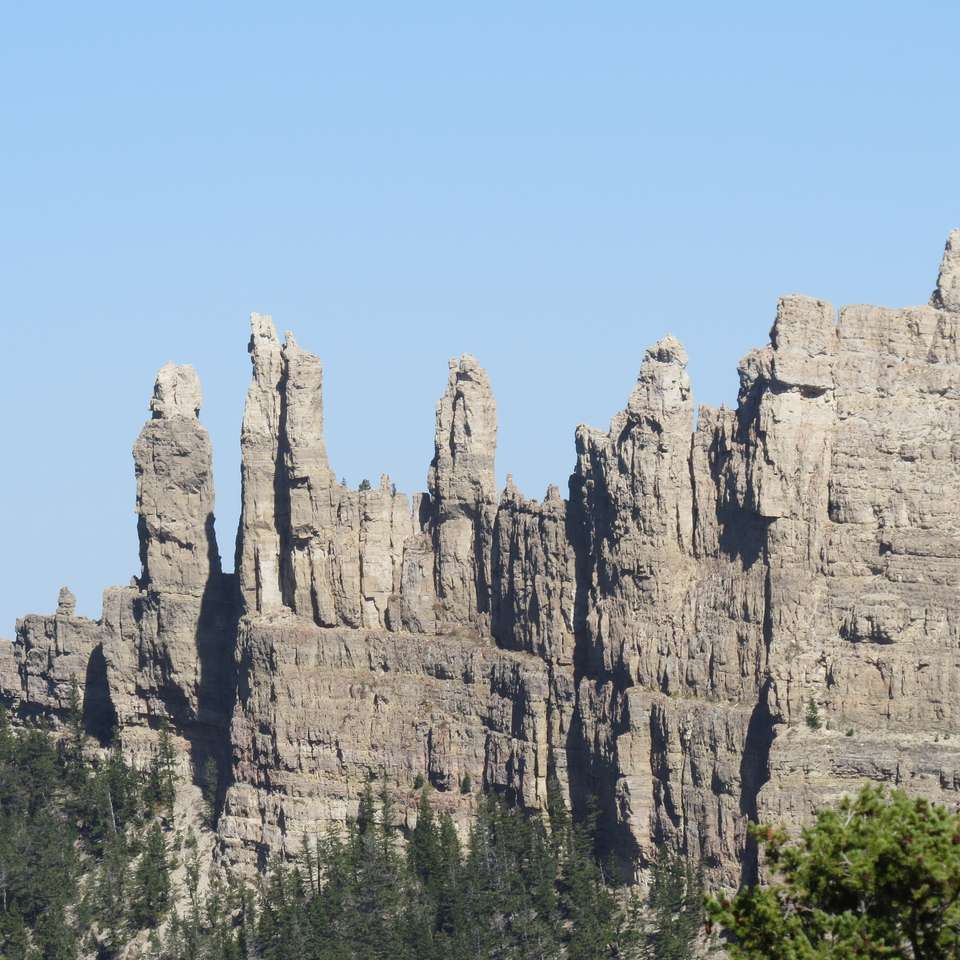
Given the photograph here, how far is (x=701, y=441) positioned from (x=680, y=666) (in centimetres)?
898

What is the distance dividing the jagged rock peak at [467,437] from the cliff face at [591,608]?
0.13 metres

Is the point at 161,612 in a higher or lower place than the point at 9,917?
higher

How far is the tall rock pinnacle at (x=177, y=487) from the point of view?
497ft

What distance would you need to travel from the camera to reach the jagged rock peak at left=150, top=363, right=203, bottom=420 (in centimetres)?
15175

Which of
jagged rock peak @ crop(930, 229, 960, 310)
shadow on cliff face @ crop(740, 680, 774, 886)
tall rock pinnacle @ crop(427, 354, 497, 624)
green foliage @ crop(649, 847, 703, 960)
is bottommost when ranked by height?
green foliage @ crop(649, 847, 703, 960)

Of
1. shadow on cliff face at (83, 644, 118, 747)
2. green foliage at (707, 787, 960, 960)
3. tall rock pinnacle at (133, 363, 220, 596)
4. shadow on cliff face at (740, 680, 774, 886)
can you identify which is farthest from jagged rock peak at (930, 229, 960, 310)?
shadow on cliff face at (83, 644, 118, 747)

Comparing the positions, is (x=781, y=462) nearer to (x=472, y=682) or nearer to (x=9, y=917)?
(x=472, y=682)

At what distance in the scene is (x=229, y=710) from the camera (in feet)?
498

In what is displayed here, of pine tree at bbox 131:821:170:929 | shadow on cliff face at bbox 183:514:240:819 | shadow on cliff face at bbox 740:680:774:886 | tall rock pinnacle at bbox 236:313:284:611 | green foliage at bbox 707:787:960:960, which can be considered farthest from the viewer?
shadow on cliff face at bbox 183:514:240:819

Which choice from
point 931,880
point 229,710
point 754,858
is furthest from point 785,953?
point 229,710

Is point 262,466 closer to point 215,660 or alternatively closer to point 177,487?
point 177,487

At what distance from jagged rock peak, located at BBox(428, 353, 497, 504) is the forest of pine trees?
539 inches

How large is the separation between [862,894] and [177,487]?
81.5 m

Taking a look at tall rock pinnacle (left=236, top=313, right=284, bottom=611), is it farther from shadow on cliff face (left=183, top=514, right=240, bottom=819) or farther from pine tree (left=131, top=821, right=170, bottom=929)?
pine tree (left=131, top=821, right=170, bottom=929)
